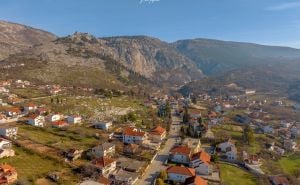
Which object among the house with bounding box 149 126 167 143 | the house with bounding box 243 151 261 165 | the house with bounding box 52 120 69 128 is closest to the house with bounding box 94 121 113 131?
the house with bounding box 52 120 69 128

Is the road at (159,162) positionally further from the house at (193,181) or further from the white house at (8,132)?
the white house at (8,132)

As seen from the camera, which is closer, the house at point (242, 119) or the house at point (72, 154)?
the house at point (72, 154)

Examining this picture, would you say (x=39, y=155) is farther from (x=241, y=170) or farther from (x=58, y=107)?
(x=58, y=107)

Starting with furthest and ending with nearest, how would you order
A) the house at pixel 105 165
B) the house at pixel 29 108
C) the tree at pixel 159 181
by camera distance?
the house at pixel 29 108
the house at pixel 105 165
the tree at pixel 159 181

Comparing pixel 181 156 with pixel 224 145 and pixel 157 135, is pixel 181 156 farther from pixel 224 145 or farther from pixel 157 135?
pixel 224 145

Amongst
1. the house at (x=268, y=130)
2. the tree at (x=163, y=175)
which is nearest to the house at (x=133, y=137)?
the tree at (x=163, y=175)

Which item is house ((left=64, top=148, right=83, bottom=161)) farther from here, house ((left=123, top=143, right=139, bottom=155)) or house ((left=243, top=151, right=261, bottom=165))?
house ((left=243, top=151, right=261, bottom=165))
